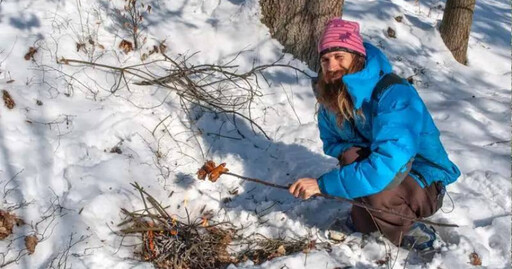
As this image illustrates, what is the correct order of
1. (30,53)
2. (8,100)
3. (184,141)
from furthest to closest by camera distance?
(30,53)
(184,141)
(8,100)

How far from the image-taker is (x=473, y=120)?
4613mm

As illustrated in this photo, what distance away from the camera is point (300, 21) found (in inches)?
197

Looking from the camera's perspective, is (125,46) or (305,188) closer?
(305,188)

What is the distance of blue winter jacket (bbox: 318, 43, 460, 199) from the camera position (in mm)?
2646

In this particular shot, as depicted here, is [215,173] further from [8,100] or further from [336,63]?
[8,100]

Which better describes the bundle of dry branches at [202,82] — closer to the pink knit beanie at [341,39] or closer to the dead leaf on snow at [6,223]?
the dead leaf on snow at [6,223]

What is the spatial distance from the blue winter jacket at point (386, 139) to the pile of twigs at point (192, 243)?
618mm

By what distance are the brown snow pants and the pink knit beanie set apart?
2.10ft

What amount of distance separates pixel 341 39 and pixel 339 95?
31cm

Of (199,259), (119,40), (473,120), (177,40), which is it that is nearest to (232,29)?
(177,40)

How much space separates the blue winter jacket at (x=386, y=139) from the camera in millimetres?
2646

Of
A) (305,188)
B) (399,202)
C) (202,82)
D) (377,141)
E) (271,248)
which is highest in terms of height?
(377,141)

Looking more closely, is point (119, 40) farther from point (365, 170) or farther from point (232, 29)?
point (365, 170)

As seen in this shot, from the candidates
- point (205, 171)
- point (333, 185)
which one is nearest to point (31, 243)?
point (205, 171)
